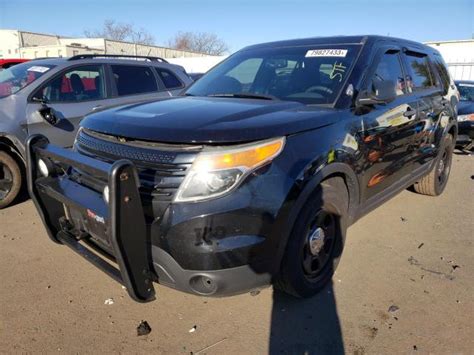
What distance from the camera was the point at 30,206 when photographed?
16.0 feet

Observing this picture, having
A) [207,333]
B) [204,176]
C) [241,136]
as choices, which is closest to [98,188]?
[204,176]

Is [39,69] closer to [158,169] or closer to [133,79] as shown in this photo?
[133,79]

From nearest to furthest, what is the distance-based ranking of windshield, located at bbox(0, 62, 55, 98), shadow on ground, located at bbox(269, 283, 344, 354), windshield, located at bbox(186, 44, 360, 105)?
shadow on ground, located at bbox(269, 283, 344, 354)
windshield, located at bbox(186, 44, 360, 105)
windshield, located at bbox(0, 62, 55, 98)

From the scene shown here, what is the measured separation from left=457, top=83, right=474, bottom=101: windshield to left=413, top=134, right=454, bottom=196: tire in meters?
4.55

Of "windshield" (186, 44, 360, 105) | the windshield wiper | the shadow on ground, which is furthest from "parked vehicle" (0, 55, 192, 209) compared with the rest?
the shadow on ground

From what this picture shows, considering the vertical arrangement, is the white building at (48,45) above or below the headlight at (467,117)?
above

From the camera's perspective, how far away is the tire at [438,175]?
16.6ft

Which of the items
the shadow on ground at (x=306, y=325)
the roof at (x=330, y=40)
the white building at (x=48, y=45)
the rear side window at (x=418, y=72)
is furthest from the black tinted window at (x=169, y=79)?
the white building at (x=48, y=45)

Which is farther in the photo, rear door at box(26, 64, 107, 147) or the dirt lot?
rear door at box(26, 64, 107, 147)

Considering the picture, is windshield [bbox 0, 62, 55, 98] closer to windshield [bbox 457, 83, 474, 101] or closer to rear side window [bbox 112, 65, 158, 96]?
rear side window [bbox 112, 65, 158, 96]

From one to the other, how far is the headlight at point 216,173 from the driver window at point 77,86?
374 centimetres

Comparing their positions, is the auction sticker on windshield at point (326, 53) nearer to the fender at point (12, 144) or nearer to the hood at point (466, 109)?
the fender at point (12, 144)

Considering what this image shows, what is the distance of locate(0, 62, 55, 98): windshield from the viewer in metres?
4.92

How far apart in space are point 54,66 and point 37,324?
12.0ft
